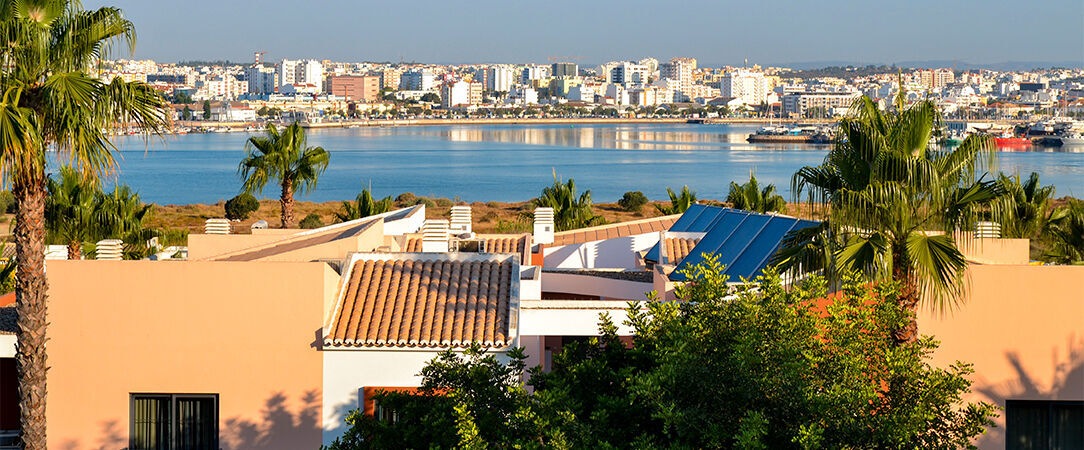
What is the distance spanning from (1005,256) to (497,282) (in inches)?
204

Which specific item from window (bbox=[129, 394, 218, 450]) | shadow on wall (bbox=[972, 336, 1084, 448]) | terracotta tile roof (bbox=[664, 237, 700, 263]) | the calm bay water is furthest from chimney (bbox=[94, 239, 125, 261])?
the calm bay water

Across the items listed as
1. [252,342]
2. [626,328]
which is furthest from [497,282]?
[252,342]

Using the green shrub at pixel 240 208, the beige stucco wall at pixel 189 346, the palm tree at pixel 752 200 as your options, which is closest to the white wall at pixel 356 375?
the beige stucco wall at pixel 189 346

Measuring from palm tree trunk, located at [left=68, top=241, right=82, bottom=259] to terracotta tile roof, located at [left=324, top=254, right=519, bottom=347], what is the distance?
9129 millimetres

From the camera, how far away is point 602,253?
1783cm

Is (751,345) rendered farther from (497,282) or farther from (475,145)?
(475,145)

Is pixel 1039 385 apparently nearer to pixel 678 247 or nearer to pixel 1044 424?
pixel 1044 424

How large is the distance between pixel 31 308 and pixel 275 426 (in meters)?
2.17

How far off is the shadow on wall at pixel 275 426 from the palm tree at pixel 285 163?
10164mm

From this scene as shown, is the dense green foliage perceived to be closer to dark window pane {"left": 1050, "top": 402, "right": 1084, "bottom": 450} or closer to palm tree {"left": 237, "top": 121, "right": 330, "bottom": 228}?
dark window pane {"left": 1050, "top": 402, "right": 1084, "bottom": 450}

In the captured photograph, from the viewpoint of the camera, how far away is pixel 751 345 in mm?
6176

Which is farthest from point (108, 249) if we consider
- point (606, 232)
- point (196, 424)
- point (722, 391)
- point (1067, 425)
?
point (606, 232)

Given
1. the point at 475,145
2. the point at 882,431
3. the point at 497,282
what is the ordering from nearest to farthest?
1. the point at 882,431
2. the point at 497,282
3. the point at 475,145

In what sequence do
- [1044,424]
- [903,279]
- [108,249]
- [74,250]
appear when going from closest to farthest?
[903,279], [1044,424], [108,249], [74,250]
